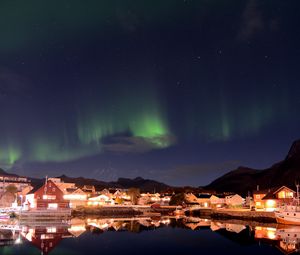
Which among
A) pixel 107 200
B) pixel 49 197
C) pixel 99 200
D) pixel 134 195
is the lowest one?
pixel 107 200

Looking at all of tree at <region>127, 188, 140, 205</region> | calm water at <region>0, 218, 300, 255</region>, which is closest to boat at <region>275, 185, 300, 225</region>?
calm water at <region>0, 218, 300, 255</region>

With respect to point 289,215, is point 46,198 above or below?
above

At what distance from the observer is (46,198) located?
10275 centimetres

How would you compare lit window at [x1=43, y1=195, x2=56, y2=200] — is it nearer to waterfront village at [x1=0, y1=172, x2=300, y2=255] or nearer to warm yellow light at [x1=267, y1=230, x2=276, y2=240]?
waterfront village at [x1=0, y1=172, x2=300, y2=255]

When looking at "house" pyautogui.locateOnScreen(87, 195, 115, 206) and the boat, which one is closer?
the boat

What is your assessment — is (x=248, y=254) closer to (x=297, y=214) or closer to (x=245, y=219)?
(x=297, y=214)

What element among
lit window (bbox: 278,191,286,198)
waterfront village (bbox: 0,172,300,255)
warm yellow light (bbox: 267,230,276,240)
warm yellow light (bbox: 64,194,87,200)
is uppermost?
warm yellow light (bbox: 64,194,87,200)

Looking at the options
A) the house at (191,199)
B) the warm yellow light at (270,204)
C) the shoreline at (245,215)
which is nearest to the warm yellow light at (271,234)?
the shoreline at (245,215)

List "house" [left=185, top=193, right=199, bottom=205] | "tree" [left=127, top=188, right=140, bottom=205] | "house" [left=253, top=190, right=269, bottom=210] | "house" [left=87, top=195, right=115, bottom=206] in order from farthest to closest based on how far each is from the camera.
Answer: "house" [left=185, top=193, right=199, bottom=205], "tree" [left=127, top=188, right=140, bottom=205], "house" [left=87, top=195, right=115, bottom=206], "house" [left=253, top=190, right=269, bottom=210]

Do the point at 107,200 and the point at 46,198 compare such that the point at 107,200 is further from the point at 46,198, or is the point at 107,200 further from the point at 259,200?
the point at 259,200

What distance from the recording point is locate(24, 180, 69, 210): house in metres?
102

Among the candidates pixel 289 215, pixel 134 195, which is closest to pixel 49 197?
pixel 289 215

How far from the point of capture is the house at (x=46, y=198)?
334 ft

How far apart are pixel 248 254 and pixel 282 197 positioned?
64.4m
